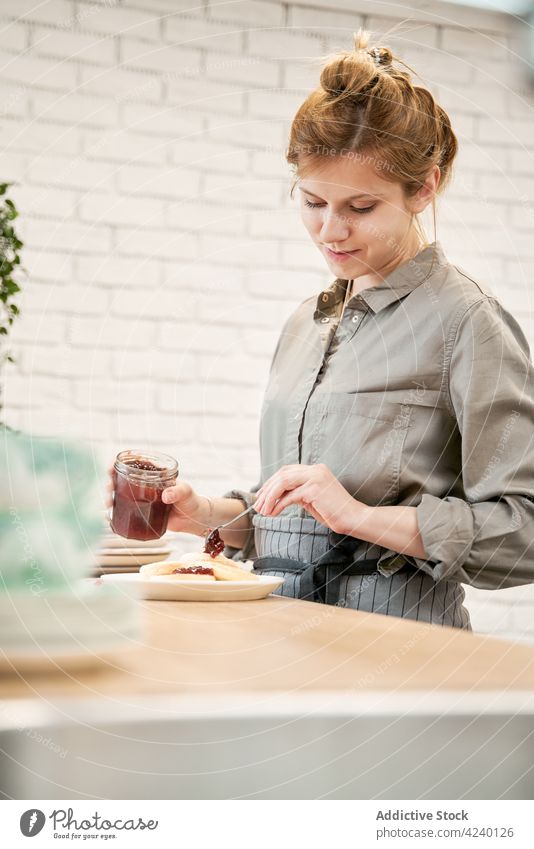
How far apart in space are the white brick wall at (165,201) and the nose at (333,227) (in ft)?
2.90

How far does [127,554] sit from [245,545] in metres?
0.24

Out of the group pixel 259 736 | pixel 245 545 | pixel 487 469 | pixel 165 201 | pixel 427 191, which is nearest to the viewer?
pixel 259 736

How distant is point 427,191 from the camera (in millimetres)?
1108

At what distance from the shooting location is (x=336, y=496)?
927 millimetres

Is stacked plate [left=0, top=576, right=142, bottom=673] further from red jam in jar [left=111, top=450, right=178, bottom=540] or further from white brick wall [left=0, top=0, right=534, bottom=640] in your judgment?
white brick wall [left=0, top=0, right=534, bottom=640]

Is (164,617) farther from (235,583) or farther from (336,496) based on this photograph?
(336,496)

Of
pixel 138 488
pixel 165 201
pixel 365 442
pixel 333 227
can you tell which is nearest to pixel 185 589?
pixel 138 488

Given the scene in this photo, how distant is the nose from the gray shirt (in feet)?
0.32

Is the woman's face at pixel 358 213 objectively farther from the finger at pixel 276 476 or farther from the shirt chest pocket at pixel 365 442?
the finger at pixel 276 476

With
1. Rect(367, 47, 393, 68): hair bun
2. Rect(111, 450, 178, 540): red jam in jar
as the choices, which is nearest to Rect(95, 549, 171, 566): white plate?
Rect(111, 450, 178, 540): red jam in jar

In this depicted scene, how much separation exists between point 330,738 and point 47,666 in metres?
0.11

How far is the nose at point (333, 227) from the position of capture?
104cm

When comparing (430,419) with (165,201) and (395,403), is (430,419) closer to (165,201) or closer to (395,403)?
(395,403)
